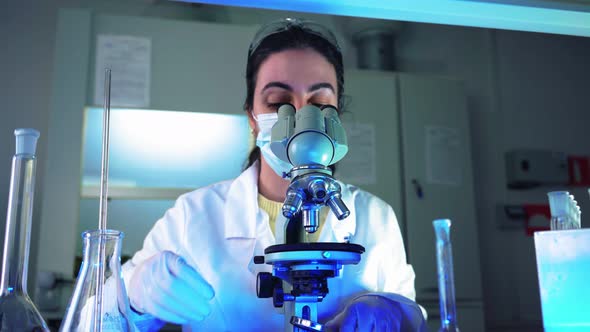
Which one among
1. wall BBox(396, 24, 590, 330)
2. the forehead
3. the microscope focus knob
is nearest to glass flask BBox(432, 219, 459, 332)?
the microscope focus knob

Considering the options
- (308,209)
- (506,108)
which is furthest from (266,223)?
(506,108)

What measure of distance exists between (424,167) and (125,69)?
5.27 feet

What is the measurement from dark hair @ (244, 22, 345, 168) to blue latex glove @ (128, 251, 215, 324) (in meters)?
0.65

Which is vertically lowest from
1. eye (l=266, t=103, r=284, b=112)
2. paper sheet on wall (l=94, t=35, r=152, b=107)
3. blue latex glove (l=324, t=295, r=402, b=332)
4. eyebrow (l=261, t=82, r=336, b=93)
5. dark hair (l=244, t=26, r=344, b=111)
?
blue latex glove (l=324, t=295, r=402, b=332)

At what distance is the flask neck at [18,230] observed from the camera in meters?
0.52

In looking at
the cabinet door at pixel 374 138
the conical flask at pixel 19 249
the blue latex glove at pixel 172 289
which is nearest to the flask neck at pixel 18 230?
the conical flask at pixel 19 249

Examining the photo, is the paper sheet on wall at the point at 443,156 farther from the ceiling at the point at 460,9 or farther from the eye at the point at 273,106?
the ceiling at the point at 460,9

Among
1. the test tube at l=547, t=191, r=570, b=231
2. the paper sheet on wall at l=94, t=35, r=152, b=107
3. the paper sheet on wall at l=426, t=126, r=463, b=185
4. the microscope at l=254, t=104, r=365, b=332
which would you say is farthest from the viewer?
the paper sheet on wall at l=426, t=126, r=463, b=185

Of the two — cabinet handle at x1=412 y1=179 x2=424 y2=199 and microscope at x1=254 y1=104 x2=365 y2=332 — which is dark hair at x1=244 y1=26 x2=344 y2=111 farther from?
cabinet handle at x1=412 y1=179 x2=424 y2=199

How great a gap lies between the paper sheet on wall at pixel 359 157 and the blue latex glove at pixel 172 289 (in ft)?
5.92

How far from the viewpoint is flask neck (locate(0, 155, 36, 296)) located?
0.52 meters

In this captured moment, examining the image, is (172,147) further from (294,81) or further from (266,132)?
(266,132)

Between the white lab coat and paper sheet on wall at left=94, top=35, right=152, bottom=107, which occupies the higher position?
paper sheet on wall at left=94, top=35, right=152, bottom=107

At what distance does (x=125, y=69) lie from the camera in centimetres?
222
